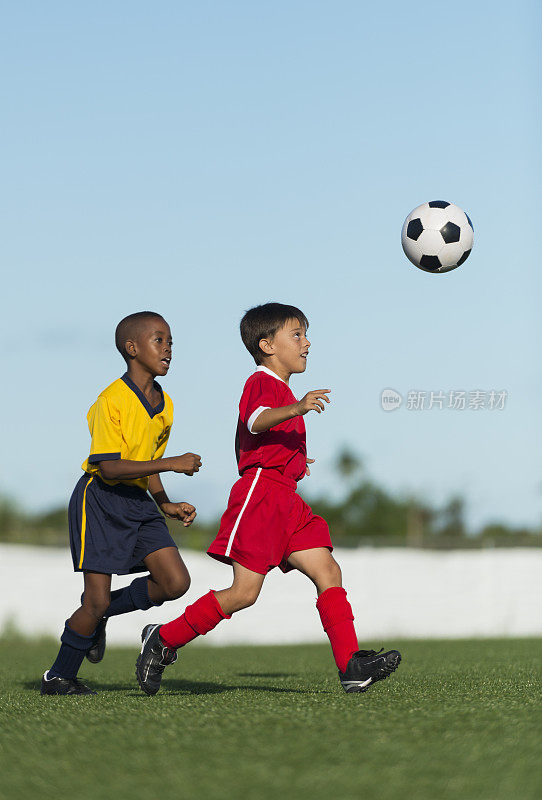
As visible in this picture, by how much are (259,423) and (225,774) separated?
2072 mm

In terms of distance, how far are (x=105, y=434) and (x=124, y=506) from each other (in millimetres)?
389

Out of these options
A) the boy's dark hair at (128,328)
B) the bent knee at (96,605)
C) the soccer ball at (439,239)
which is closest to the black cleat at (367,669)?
the bent knee at (96,605)

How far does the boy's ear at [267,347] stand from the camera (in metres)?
4.64

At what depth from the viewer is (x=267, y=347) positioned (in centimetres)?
464

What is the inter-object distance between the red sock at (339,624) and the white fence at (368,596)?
11.0 metres

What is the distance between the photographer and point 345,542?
1980 centimetres

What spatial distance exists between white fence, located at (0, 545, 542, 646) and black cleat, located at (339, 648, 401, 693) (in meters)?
11.3

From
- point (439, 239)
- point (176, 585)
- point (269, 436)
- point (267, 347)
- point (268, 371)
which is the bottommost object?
point (176, 585)

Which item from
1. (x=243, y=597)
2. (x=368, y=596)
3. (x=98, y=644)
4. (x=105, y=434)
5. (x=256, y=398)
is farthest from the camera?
(x=368, y=596)

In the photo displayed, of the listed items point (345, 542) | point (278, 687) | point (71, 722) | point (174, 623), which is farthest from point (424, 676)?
point (345, 542)

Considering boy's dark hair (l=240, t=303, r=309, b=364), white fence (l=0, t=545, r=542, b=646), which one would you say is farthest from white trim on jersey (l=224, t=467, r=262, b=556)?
white fence (l=0, t=545, r=542, b=646)

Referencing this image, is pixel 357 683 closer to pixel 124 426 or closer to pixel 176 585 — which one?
pixel 176 585

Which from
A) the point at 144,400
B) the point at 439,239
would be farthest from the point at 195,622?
the point at 439,239

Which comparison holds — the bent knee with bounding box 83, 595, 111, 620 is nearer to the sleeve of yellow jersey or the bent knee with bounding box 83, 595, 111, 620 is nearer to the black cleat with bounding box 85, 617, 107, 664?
the black cleat with bounding box 85, 617, 107, 664
